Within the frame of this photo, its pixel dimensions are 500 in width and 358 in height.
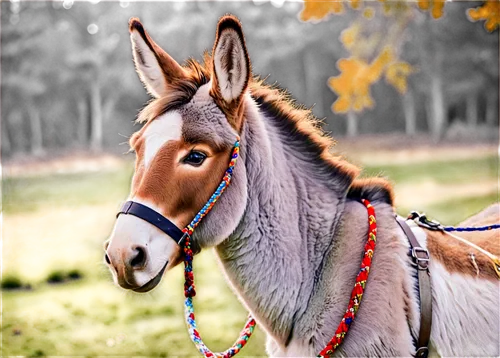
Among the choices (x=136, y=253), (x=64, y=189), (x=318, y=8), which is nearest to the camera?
(x=136, y=253)

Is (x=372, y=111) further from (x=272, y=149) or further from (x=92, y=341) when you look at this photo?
(x=272, y=149)

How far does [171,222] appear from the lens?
7.41ft

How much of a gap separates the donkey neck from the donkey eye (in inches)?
8.5

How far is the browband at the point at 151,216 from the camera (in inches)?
86.6

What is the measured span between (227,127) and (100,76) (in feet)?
40.7

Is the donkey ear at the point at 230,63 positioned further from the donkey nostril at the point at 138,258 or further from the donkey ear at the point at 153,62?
the donkey nostril at the point at 138,258

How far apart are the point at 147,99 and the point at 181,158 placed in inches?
469

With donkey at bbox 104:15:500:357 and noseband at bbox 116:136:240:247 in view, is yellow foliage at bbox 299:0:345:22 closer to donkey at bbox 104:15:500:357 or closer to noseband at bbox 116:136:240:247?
donkey at bbox 104:15:500:357

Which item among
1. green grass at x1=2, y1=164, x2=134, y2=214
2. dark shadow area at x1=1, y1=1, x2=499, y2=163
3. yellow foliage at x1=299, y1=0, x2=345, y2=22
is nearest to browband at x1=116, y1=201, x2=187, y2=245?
yellow foliage at x1=299, y1=0, x2=345, y2=22

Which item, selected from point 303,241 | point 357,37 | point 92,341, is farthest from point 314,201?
point 357,37

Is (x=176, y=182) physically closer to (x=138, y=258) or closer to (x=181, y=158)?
(x=181, y=158)

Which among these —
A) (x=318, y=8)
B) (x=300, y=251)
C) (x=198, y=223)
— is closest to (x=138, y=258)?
(x=198, y=223)

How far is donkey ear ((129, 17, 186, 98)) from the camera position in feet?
8.18

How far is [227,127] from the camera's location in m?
2.42
